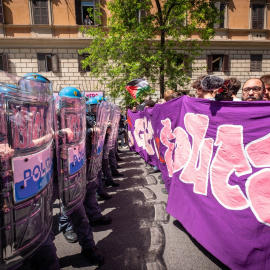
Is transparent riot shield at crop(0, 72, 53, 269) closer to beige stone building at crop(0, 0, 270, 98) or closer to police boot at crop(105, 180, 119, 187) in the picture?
police boot at crop(105, 180, 119, 187)

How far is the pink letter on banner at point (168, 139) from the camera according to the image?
11.3ft

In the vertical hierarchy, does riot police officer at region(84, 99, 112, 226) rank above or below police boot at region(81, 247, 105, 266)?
above

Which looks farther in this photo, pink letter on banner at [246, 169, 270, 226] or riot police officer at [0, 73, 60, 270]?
pink letter on banner at [246, 169, 270, 226]

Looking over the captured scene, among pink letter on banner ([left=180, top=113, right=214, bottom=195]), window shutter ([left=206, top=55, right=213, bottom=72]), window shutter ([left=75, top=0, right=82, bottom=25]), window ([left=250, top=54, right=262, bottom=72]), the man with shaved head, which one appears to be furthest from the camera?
window ([left=250, top=54, right=262, bottom=72])

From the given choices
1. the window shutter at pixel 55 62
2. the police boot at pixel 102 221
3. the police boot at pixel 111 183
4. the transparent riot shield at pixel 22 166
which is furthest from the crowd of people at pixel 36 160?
the window shutter at pixel 55 62

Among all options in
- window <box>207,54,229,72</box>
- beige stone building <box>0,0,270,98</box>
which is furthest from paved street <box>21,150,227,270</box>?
window <box>207,54,229,72</box>

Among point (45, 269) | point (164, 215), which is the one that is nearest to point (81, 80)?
→ point (164, 215)

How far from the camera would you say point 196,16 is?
995 cm

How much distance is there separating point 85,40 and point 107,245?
14.0 meters

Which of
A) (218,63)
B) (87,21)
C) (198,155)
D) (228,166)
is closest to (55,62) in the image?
(87,21)

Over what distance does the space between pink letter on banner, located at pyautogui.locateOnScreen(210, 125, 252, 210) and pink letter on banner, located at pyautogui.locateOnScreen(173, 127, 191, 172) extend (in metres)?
0.48

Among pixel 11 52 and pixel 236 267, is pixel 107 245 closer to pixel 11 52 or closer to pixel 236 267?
→ pixel 236 267

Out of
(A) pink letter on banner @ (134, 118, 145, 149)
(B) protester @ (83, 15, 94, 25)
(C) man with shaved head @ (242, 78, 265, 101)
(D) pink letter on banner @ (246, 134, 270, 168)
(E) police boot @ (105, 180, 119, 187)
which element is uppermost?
(B) protester @ (83, 15, 94, 25)

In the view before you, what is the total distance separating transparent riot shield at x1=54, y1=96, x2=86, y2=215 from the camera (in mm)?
1503
